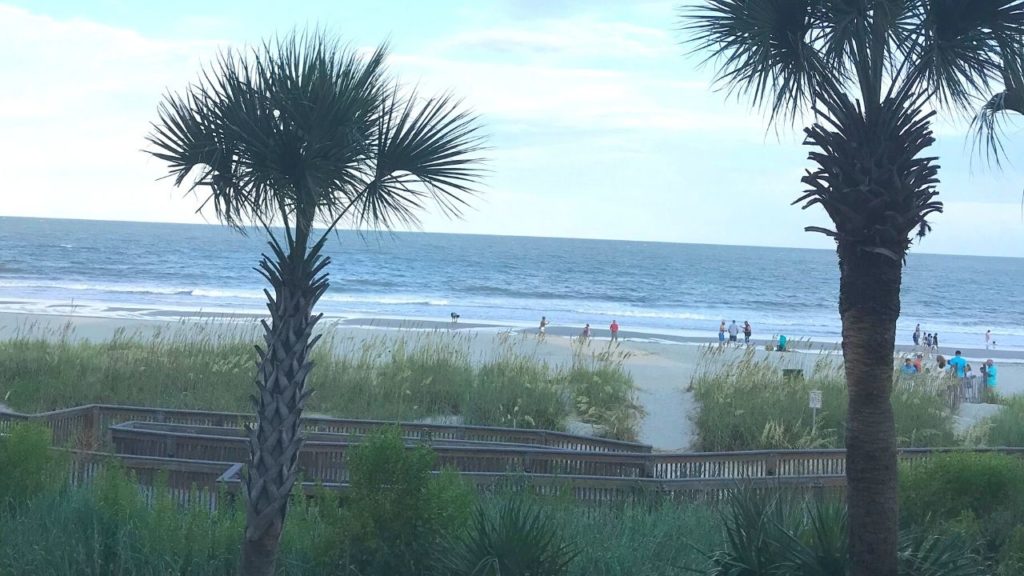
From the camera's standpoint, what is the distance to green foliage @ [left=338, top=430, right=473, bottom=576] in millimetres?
5797

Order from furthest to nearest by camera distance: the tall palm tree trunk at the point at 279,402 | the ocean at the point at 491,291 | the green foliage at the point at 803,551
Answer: the ocean at the point at 491,291 → the tall palm tree trunk at the point at 279,402 → the green foliage at the point at 803,551

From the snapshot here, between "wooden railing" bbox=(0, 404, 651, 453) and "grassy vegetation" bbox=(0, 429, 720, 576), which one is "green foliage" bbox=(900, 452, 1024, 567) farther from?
"wooden railing" bbox=(0, 404, 651, 453)

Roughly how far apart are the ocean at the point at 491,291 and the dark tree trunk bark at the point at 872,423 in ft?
124

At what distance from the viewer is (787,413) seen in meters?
15.3

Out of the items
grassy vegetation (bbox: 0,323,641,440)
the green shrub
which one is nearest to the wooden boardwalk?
the green shrub

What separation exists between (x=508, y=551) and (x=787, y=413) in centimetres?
1083

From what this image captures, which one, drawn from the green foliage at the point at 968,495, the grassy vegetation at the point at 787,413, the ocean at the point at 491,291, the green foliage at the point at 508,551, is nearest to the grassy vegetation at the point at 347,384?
the grassy vegetation at the point at 787,413

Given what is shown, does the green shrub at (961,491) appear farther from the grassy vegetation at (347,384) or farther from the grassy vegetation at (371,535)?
the grassy vegetation at (347,384)

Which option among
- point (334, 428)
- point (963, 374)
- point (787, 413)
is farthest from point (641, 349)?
point (334, 428)

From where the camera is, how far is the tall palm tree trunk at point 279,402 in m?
5.68

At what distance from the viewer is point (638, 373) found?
2462cm

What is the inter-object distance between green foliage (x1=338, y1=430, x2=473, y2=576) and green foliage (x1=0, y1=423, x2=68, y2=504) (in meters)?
3.02

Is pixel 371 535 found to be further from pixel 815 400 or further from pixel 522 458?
pixel 815 400

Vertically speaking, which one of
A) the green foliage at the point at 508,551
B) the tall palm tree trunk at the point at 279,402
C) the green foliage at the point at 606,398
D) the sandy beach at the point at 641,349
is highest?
the tall palm tree trunk at the point at 279,402
